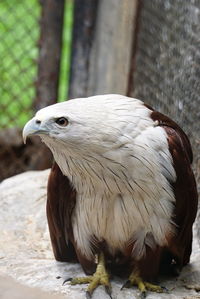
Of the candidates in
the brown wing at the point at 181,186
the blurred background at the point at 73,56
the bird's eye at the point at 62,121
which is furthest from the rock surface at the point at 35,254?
the blurred background at the point at 73,56

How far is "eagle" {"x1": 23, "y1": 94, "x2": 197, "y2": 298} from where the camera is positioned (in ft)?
11.0

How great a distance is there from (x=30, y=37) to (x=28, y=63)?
57 centimetres

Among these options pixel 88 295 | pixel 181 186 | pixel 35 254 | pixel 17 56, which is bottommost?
pixel 35 254

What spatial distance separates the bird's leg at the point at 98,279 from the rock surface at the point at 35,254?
0.11 feet

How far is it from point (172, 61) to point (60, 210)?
5.10 feet

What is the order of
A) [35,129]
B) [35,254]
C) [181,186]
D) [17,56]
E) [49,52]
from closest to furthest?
[35,129]
[181,186]
[35,254]
[49,52]
[17,56]

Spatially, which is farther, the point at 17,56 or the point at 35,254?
the point at 17,56

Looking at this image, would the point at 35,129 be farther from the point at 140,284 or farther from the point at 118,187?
the point at 140,284

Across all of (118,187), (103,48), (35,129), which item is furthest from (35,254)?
(103,48)

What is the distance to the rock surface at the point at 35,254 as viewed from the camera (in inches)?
149

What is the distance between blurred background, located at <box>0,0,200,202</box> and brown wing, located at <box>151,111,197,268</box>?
1.35 meters

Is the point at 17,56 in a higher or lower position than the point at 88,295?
higher

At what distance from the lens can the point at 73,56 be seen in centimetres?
703

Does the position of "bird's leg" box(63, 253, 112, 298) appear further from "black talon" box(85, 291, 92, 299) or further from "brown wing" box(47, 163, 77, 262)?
"brown wing" box(47, 163, 77, 262)
